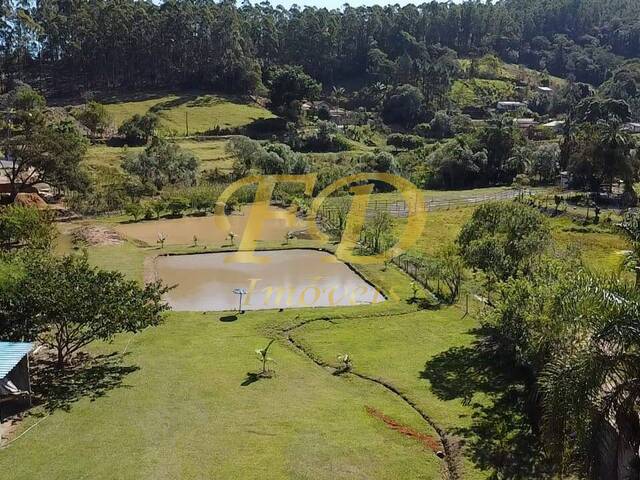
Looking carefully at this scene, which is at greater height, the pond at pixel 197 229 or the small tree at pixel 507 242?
the small tree at pixel 507 242

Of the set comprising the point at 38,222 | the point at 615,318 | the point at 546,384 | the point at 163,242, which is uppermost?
the point at 615,318

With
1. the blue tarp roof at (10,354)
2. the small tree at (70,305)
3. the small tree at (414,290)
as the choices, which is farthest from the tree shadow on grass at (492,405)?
the blue tarp roof at (10,354)

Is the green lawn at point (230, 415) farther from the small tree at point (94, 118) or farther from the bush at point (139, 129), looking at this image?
the small tree at point (94, 118)

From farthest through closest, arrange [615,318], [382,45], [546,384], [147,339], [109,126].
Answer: [382,45], [109,126], [147,339], [546,384], [615,318]

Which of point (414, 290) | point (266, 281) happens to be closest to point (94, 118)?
point (266, 281)

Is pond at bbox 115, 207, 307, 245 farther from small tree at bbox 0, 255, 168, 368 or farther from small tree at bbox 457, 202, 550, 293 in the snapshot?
small tree at bbox 0, 255, 168, 368

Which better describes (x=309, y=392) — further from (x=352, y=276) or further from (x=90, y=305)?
(x=352, y=276)

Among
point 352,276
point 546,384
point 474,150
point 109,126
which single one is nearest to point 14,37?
point 109,126
